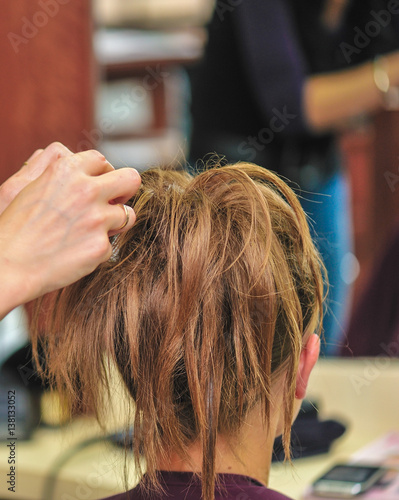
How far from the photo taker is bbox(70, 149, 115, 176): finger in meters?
0.55

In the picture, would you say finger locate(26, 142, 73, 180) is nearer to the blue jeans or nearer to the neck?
the neck

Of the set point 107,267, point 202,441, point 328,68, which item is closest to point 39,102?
point 328,68

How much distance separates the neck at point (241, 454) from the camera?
676 millimetres

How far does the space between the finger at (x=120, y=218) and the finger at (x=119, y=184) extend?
11 millimetres

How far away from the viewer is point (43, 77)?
1740 millimetres

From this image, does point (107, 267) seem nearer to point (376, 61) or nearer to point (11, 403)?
point (11, 403)

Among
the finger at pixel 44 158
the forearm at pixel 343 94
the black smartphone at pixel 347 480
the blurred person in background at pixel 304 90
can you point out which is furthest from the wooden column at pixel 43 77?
the black smartphone at pixel 347 480

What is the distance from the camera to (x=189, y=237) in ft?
2.09

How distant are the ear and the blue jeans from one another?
91 cm

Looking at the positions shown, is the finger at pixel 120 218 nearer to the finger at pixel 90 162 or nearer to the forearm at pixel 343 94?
the finger at pixel 90 162

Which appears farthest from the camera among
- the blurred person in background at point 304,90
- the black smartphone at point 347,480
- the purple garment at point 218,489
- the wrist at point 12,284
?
the blurred person in background at point 304,90

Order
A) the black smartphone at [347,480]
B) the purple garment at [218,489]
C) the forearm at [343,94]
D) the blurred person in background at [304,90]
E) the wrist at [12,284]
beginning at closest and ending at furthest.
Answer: the wrist at [12,284]
the purple garment at [218,489]
the black smartphone at [347,480]
the blurred person in background at [304,90]
the forearm at [343,94]

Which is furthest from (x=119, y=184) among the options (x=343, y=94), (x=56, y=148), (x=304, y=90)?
(x=343, y=94)

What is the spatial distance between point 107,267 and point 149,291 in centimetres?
6
